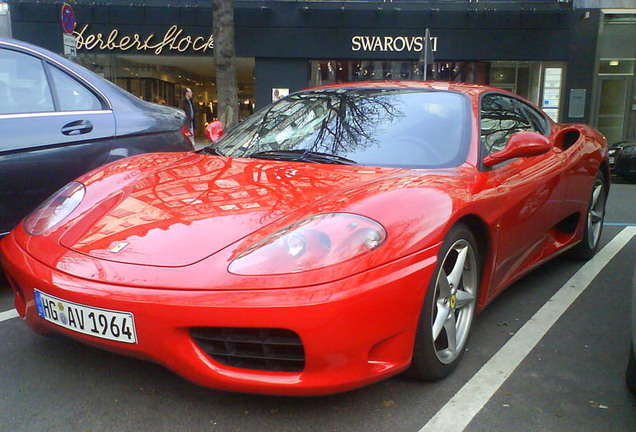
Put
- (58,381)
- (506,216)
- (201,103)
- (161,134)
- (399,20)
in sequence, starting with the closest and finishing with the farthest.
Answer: (58,381), (506,216), (161,134), (399,20), (201,103)

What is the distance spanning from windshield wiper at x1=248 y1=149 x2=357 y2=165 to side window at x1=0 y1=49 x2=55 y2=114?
4.75 ft

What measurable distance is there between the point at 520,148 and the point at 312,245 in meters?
1.32

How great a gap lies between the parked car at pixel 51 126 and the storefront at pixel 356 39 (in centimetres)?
1223

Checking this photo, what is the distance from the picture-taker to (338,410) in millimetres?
2070

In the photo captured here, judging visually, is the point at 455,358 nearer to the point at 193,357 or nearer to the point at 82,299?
the point at 193,357

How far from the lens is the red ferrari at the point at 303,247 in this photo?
1.81m

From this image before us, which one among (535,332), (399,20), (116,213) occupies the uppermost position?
A: (399,20)

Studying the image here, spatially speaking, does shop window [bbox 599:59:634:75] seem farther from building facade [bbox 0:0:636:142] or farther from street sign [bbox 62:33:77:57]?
street sign [bbox 62:33:77:57]

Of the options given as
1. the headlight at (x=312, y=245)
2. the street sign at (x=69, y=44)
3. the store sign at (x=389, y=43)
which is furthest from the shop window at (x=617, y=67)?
the headlight at (x=312, y=245)

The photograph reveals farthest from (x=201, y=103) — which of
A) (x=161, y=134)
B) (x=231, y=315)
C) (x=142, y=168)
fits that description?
(x=231, y=315)

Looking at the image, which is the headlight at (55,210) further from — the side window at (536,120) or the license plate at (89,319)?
the side window at (536,120)

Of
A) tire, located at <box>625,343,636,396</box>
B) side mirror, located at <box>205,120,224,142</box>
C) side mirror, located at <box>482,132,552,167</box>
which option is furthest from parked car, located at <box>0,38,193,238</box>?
tire, located at <box>625,343,636,396</box>

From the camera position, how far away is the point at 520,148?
2.70 m

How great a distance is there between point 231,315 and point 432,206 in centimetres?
88
